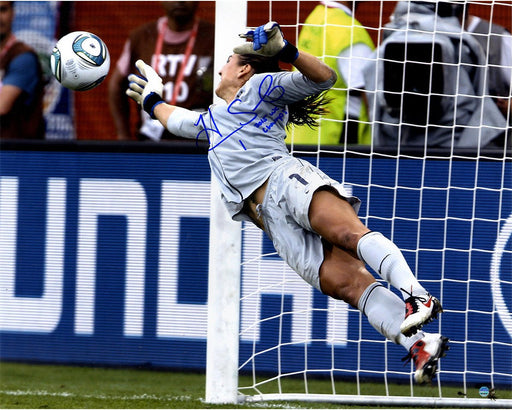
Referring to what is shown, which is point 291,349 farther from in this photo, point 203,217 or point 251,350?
point 203,217

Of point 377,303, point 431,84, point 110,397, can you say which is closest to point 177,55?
point 431,84

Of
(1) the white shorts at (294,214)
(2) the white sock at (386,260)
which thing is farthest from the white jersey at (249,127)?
(2) the white sock at (386,260)

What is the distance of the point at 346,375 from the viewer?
6.53 meters

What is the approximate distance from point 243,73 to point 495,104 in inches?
91.5

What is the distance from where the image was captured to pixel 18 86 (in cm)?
729

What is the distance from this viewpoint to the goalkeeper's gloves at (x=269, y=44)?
13.7 ft

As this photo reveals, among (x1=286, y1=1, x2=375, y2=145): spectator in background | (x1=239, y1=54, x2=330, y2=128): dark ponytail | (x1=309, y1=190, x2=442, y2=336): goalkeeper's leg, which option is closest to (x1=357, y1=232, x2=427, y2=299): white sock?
(x1=309, y1=190, x2=442, y2=336): goalkeeper's leg

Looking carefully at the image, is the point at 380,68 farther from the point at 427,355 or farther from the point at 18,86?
the point at 427,355

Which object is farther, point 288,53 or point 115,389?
point 115,389

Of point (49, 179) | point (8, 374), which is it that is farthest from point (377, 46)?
point (8, 374)

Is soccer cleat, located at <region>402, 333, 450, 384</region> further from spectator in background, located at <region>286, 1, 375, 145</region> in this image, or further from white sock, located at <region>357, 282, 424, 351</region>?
spectator in background, located at <region>286, 1, 375, 145</region>

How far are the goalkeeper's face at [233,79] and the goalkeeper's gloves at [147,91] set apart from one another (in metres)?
0.34

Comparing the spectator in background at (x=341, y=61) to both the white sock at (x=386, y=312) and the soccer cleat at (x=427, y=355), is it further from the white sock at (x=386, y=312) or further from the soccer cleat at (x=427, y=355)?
the soccer cleat at (x=427, y=355)

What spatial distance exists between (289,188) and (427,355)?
107 centimetres
